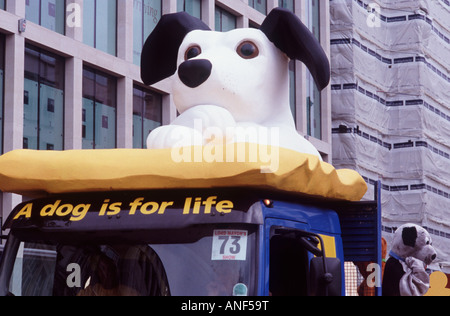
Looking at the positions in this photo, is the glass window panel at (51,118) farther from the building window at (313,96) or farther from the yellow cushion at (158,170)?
the yellow cushion at (158,170)

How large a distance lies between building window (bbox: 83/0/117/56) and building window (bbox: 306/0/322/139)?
40.3ft

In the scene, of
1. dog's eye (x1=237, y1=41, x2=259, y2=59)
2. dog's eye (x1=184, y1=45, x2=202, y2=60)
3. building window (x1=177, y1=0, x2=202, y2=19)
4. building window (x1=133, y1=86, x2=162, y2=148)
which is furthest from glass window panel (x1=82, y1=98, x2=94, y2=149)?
dog's eye (x1=237, y1=41, x2=259, y2=59)

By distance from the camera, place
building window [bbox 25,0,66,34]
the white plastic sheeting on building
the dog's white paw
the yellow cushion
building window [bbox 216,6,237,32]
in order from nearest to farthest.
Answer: the yellow cushion, the dog's white paw, building window [bbox 25,0,66,34], building window [bbox 216,6,237,32], the white plastic sheeting on building

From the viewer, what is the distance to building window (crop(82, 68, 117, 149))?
2488cm

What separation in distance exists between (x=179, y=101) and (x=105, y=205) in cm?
158

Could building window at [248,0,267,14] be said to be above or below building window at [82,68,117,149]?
above

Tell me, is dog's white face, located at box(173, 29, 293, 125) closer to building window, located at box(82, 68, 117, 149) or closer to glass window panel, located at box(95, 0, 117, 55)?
building window, located at box(82, 68, 117, 149)

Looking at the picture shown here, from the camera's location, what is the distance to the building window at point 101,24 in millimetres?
25109

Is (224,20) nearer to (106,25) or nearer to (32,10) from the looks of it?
(106,25)

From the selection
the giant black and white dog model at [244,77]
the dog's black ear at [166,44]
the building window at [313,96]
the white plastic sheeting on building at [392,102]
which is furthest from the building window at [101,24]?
the giant black and white dog model at [244,77]

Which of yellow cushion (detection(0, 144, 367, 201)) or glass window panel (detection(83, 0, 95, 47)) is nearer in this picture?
yellow cushion (detection(0, 144, 367, 201))

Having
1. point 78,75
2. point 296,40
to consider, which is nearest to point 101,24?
point 78,75

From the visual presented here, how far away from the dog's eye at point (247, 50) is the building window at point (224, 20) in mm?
23896
